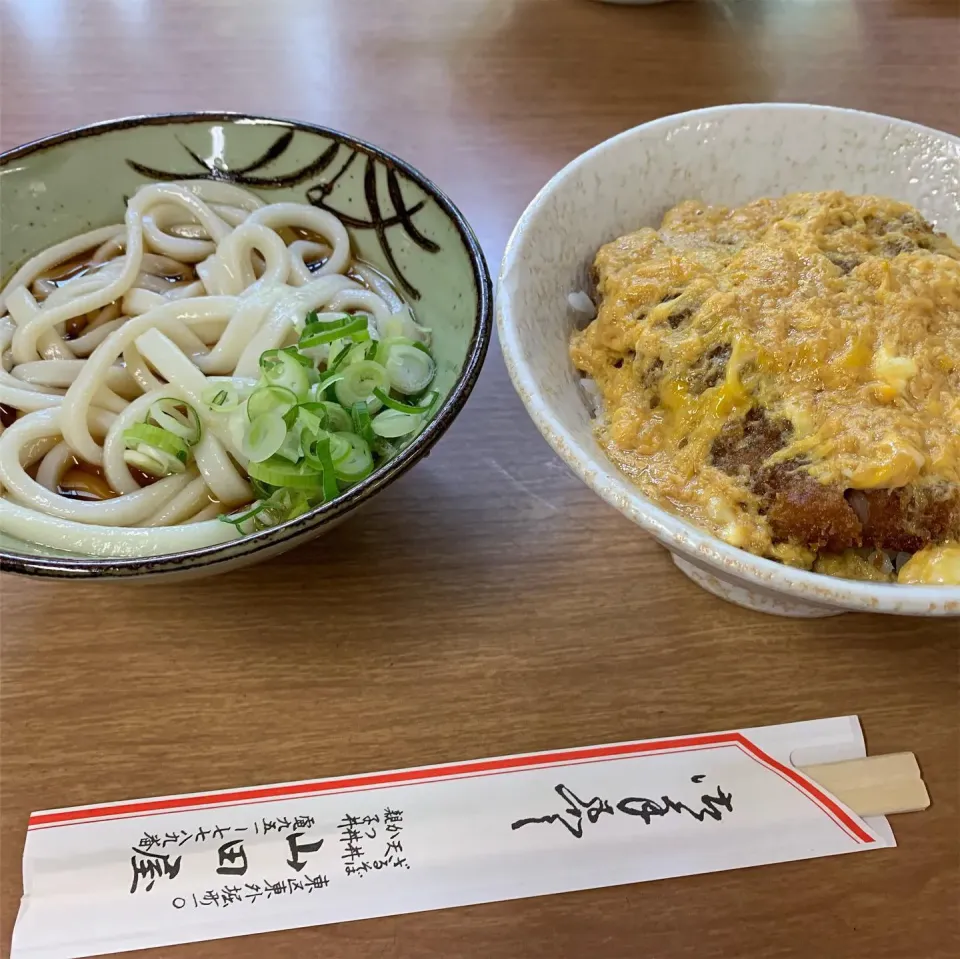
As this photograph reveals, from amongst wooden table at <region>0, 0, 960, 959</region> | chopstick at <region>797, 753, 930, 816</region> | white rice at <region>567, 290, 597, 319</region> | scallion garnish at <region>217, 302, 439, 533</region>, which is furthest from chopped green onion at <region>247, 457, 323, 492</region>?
chopstick at <region>797, 753, 930, 816</region>

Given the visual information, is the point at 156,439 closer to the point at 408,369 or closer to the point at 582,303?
the point at 408,369

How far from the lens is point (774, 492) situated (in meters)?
1.03

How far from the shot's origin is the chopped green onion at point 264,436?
1175mm

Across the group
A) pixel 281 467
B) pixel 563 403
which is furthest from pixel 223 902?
pixel 563 403

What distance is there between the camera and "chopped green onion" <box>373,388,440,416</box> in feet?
3.97

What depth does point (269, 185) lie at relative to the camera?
1603mm

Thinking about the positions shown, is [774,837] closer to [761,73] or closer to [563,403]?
[563,403]

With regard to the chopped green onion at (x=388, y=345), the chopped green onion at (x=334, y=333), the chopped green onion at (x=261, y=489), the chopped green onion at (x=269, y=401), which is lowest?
the chopped green onion at (x=261, y=489)

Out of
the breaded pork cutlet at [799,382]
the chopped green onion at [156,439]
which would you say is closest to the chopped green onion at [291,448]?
the chopped green onion at [156,439]

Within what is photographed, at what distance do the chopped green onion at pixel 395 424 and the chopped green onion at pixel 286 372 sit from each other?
129mm

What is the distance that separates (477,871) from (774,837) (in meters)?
0.41

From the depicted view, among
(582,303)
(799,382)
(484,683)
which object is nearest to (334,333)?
(582,303)

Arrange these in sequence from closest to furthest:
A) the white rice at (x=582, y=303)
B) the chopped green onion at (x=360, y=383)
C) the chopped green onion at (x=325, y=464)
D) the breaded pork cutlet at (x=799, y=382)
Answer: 1. the breaded pork cutlet at (x=799, y=382)
2. the chopped green onion at (x=325, y=464)
3. the chopped green onion at (x=360, y=383)
4. the white rice at (x=582, y=303)

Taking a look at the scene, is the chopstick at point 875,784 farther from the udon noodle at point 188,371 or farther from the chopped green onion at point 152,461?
the chopped green onion at point 152,461
